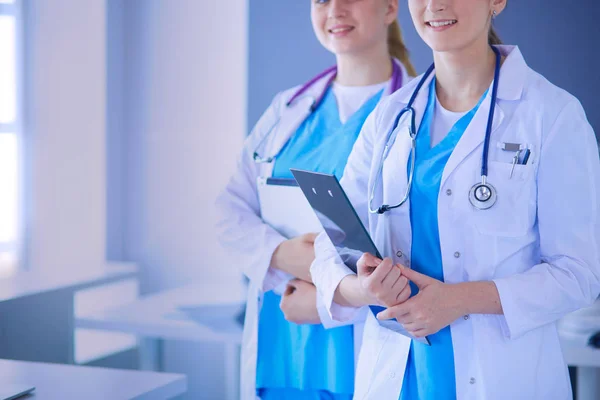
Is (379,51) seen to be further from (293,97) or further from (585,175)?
(585,175)

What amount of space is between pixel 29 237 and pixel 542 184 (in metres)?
2.53

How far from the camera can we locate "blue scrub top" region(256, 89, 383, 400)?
1.68m

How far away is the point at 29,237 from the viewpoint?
10.2ft

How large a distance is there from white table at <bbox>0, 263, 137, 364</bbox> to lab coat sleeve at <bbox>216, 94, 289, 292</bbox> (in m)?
0.76

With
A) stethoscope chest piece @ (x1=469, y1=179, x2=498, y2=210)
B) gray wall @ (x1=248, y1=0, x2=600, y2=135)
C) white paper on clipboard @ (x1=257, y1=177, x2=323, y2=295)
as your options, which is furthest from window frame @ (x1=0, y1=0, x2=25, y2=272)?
stethoscope chest piece @ (x1=469, y1=179, x2=498, y2=210)

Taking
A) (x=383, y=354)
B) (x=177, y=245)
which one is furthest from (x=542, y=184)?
(x=177, y=245)

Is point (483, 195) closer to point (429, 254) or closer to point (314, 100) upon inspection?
point (429, 254)

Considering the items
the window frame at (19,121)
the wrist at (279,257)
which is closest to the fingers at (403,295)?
the wrist at (279,257)

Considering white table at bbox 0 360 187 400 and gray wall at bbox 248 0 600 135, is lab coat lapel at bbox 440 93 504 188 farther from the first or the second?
gray wall at bbox 248 0 600 135

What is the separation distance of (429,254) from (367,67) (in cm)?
68

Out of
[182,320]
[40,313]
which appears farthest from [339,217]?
[40,313]

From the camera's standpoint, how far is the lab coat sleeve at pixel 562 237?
118 centimetres

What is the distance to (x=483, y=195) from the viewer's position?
1.23 meters

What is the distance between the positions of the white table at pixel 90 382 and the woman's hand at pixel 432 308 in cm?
46
